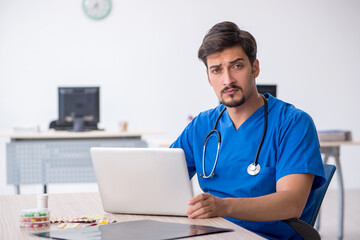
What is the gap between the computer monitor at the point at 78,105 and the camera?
4.38 m

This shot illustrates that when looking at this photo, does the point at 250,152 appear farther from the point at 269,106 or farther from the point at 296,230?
the point at 296,230

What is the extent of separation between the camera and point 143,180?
4.68ft

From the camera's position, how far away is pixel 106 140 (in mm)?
4344

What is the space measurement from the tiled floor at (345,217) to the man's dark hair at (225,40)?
246 centimetres

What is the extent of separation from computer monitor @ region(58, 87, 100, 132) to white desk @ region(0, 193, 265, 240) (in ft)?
8.64

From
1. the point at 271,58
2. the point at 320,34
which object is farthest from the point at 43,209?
Answer: the point at 320,34

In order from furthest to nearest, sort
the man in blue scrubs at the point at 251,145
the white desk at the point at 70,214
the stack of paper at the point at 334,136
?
the stack of paper at the point at 334,136, the man in blue scrubs at the point at 251,145, the white desk at the point at 70,214

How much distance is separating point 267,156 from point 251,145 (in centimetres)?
7

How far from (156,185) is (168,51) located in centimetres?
460

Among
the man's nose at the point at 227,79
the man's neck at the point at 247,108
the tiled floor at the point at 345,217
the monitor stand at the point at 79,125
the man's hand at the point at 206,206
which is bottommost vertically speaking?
the tiled floor at the point at 345,217

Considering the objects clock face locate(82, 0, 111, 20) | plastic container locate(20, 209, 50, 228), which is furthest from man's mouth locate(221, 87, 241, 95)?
clock face locate(82, 0, 111, 20)

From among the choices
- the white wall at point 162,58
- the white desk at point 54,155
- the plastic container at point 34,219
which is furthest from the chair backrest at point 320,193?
the white wall at point 162,58

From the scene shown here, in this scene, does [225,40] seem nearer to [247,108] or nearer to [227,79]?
[227,79]

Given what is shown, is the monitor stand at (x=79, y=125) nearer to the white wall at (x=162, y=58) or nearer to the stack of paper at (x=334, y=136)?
the white wall at (x=162, y=58)
